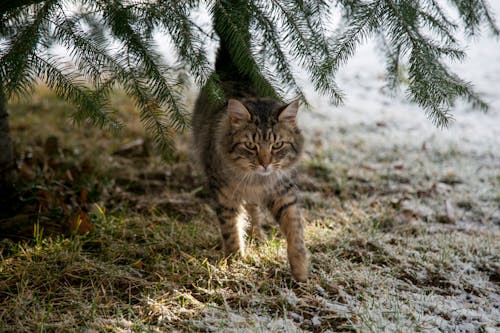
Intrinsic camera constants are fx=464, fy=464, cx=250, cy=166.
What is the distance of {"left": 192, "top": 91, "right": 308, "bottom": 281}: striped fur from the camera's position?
2.60 metres

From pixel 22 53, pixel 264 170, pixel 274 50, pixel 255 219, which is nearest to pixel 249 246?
pixel 255 219

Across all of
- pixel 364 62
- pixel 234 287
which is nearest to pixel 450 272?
pixel 234 287

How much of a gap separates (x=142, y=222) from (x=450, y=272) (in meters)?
1.91

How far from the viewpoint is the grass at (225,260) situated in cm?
206

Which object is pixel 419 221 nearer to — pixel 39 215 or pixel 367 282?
pixel 367 282

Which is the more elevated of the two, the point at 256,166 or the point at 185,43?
the point at 185,43

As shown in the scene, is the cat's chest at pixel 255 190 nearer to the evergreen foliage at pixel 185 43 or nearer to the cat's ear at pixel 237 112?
the cat's ear at pixel 237 112

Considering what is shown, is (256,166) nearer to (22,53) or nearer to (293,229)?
(293,229)

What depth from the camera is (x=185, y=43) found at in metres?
2.07

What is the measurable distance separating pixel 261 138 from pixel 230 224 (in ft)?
1.78

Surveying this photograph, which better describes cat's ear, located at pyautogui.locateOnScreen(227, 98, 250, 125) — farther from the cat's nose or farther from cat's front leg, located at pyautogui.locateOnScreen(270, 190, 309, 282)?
cat's front leg, located at pyautogui.locateOnScreen(270, 190, 309, 282)

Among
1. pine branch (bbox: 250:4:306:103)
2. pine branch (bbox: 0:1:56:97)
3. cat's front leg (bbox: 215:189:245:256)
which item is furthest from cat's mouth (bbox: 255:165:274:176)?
pine branch (bbox: 0:1:56:97)

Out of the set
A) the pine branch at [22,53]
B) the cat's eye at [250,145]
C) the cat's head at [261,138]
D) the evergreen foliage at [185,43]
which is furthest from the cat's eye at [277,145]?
the pine branch at [22,53]

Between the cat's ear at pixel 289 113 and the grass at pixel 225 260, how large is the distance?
727 mm
